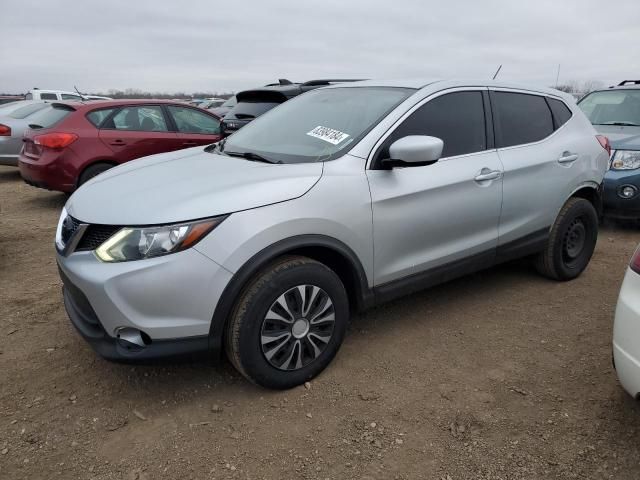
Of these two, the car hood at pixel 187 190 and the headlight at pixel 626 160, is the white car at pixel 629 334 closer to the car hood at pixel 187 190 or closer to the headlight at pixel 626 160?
the car hood at pixel 187 190

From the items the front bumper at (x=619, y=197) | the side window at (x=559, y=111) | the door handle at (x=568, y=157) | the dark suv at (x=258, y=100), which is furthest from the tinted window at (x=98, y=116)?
the front bumper at (x=619, y=197)

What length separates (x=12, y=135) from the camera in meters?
8.35

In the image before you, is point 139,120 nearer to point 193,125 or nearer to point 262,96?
point 193,125

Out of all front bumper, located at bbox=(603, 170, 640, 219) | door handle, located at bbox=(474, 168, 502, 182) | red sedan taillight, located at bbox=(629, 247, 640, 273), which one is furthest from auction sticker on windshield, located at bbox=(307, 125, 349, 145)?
front bumper, located at bbox=(603, 170, 640, 219)

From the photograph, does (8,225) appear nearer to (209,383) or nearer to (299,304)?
(209,383)

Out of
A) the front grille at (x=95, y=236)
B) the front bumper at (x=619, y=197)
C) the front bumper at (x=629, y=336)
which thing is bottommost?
the front bumper at (x=619, y=197)

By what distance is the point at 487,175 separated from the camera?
10.9 ft

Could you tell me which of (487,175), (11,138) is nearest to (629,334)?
(487,175)

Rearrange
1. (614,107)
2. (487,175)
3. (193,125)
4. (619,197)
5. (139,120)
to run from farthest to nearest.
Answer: (193,125) < (139,120) < (614,107) < (619,197) < (487,175)

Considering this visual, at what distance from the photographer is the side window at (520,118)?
3.57 metres

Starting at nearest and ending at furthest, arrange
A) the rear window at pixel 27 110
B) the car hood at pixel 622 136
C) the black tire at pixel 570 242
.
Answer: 1. the black tire at pixel 570 242
2. the car hood at pixel 622 136
3. the rear window at pixel 27 110

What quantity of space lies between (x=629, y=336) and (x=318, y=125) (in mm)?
2039

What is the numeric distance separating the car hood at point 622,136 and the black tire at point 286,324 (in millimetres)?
4515

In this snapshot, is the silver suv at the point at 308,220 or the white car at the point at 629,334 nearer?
the white car at the point at 629,334
